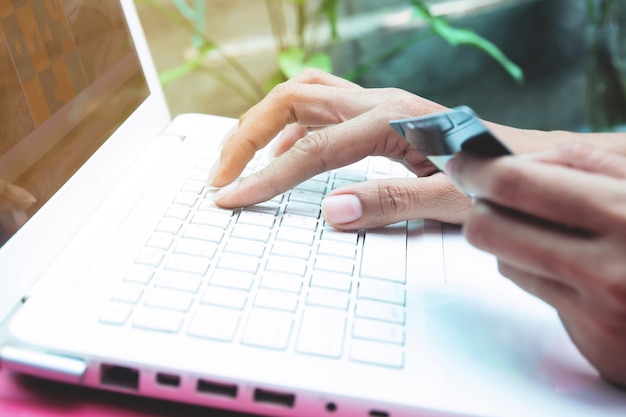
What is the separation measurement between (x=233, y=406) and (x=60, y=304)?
16 cm

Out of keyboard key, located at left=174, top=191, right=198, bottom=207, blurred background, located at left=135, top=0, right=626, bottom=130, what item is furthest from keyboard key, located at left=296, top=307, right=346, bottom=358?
blurred background, located at left=135, top=0, right=626, bottom=130

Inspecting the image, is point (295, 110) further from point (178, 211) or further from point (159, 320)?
point (159, 320)

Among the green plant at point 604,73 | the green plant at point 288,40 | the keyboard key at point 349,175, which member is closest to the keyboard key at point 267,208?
the keyboard key at point 349,175

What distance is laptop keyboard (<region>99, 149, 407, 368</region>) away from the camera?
36 cm

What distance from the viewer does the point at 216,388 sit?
345 millimetres

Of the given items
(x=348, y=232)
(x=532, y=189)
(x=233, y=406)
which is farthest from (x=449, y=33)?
(x=233, y=406)

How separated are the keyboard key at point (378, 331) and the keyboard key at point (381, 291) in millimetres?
30

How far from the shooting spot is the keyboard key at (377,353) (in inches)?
13.9

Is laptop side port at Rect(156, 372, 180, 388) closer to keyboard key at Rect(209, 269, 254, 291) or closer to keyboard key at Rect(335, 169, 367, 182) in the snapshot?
keyboard key at Rect(209, 269, 254, 291)

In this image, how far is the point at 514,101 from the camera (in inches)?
58.2

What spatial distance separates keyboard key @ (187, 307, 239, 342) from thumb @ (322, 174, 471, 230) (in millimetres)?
160

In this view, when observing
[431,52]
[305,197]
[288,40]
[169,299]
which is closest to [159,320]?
[169,299]

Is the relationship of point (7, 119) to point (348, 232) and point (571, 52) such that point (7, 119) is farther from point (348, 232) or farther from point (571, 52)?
point (571, 52)

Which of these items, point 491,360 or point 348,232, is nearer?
point 491,360
